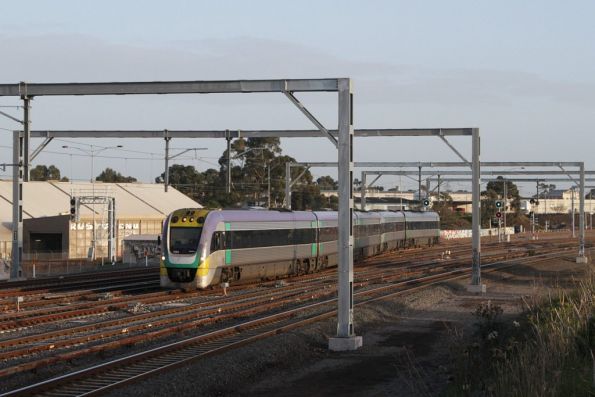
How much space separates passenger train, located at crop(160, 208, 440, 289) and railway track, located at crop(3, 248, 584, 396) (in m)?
4.52

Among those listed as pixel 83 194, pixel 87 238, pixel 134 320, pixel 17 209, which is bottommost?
pixel 134 320

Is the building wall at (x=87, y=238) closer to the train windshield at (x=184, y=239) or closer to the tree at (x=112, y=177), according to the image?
the train windshield at (x=184, y=239)

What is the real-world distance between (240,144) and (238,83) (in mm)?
41317

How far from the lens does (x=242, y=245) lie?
31.1m

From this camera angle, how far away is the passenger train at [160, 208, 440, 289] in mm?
28531

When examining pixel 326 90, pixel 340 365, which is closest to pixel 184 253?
pixel 326 90

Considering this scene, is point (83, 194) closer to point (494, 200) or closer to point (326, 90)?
point (326, 90)

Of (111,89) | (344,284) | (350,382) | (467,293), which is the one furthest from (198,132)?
(350,382)

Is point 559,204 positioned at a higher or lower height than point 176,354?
higher

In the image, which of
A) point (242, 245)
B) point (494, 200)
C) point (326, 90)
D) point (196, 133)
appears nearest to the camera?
point (326, 90)

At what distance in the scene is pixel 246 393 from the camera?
13484mm

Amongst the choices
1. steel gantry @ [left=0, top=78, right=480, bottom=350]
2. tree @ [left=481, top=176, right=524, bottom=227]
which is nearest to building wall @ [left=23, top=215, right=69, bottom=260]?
steel gantry @ [left=0, top=78, right=480, bottom=350]

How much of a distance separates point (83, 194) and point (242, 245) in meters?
39.5

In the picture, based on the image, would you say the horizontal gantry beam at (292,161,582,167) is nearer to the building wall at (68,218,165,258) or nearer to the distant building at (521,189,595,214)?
the building wall at (68,218,165,258)
